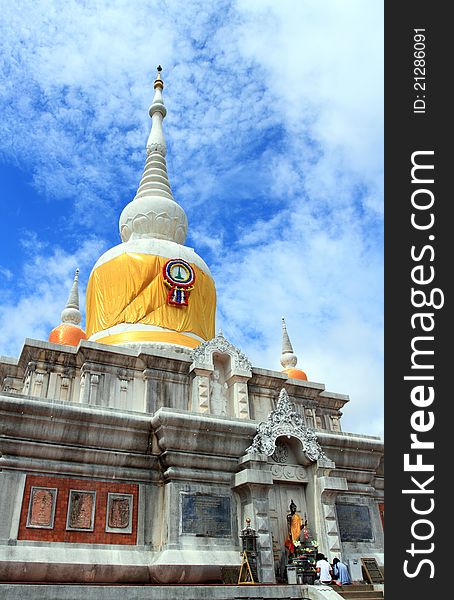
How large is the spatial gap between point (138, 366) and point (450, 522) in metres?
14.2

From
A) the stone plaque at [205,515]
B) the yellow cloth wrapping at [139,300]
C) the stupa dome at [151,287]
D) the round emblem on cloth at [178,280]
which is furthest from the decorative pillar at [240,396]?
the stone plaque at [205,515]

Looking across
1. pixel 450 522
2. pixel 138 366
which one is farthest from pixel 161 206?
pixel 450 522

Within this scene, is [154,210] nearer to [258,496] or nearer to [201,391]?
[201,391]

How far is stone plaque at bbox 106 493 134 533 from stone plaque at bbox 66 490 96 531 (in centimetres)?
45

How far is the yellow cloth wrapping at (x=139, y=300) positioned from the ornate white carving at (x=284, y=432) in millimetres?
7863

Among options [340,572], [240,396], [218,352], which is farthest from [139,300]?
[340,572]

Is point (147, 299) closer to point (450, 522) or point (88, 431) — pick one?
point (88, 431)

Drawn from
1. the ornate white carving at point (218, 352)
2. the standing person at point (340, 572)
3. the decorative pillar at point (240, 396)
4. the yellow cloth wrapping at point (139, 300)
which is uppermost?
the yellow cloth wrapping at point (139, 300)

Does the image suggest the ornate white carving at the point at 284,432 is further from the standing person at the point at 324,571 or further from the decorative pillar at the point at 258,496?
the standing person at the point at 324,571

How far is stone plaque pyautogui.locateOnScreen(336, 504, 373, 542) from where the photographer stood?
1678cm

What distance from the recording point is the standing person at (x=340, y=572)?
46.8ft

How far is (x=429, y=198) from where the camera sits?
891 cm

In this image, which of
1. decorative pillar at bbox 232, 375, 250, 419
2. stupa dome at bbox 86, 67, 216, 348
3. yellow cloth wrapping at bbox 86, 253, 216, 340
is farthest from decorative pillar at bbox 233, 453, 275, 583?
yellow cloth wrapping at bbox 86, 253, 216, 340

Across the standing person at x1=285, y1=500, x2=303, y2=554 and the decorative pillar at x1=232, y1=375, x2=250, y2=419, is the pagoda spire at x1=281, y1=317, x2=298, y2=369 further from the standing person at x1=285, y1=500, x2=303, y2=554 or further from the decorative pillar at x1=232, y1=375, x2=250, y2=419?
the standing person at x1=285, y1=500, x2=303, y2=554
